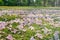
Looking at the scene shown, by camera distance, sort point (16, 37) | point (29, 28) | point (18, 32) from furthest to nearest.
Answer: point (29, 28) < point (18, 32) < point (16, 37)

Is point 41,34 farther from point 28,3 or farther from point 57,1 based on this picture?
point 57,1

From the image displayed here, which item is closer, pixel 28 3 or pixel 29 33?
pixel 29 33

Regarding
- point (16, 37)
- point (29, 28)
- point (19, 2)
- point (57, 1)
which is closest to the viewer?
point (16, 37)

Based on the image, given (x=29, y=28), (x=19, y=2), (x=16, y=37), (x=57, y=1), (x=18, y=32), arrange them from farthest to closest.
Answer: (x=57, y=1) → (x=19, y=2) → (x=29, y=28) → (x=18, y=32) → (x=16, y=37)

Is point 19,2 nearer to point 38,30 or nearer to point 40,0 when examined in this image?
point 40,0

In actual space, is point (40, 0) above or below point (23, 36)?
below

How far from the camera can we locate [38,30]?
320 cm

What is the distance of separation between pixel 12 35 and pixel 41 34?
1.40 feet

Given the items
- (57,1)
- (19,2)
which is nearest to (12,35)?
(19,2)

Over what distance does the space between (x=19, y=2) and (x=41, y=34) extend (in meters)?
16.8

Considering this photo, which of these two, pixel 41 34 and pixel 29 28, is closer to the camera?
pixel 41 34

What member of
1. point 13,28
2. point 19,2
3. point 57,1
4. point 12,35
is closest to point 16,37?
point 12,35

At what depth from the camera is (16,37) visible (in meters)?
2.86

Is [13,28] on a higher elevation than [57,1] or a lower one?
higher
